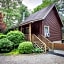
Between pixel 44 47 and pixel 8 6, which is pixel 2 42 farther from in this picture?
pixel 8 6

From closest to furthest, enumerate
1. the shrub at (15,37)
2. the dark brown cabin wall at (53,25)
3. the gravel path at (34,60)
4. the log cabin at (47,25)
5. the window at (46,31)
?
1. the gravel path at (34,60)
2. the shrub at (15,37)
3. the log cabin at (47,25)
4. the window at (46,31)
5. the dark brown cabin wall at (53,25)

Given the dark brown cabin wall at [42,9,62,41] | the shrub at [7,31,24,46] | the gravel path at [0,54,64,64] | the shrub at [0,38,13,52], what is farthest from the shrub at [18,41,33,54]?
the dark brown cabin wall at [42,9,62,41]

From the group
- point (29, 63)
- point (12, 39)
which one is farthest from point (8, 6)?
point (29, 63)

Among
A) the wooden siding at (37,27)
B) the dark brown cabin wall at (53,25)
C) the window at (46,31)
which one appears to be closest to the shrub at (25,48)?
the wooden siding at (37,27)

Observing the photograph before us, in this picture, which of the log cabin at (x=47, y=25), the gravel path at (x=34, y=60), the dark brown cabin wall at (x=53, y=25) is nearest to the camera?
the gravel path at (x=34, y=60)

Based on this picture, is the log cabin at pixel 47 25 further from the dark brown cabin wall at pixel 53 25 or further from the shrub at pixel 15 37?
the shrub at pixel 15 37

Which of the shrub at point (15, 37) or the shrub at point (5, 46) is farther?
the shrub at point (15, 37)

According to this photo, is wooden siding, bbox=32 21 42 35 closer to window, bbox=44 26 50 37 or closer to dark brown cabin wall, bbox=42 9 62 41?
dark brown cabin wall, bbox=42 9 62 41

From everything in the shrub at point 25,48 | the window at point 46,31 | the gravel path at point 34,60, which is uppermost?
the window at point 46,31

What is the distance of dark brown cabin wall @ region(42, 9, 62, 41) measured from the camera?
2031cm

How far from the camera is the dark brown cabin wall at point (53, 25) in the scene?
2031 cm

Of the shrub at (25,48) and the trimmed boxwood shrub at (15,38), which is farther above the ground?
the trimmed boxwood shrub at (15,38)

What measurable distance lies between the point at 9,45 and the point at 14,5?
66.2 ft

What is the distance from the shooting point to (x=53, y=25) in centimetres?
2120
